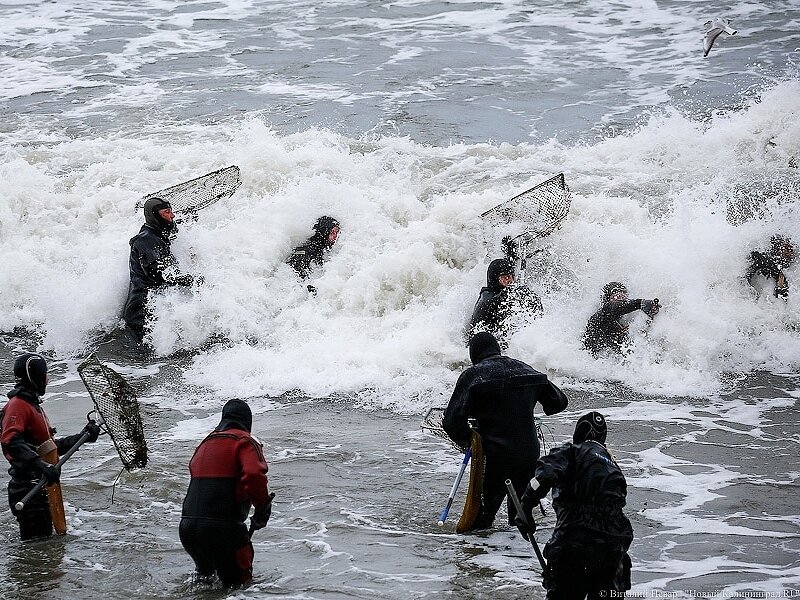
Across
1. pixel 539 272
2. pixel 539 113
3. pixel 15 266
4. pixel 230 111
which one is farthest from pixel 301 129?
pixel 539 272

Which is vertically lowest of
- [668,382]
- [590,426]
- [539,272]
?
[668,382]

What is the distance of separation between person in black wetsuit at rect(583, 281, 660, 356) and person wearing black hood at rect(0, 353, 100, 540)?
648 cm

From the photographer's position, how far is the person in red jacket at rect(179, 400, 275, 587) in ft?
17.8

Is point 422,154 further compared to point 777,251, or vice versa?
point 422,154

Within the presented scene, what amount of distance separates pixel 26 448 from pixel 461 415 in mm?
3043

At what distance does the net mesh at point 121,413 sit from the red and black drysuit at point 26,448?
0.27 metres

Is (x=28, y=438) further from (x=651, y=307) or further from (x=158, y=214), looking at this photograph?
(x=651, y=307)

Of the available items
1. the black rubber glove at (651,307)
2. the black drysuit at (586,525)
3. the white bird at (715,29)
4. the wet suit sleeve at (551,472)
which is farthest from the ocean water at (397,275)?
the white bird at (715,29)

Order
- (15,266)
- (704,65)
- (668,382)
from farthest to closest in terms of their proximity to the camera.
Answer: (704,65)
(15,266)
(668,382)

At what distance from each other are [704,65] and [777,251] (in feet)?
38.0

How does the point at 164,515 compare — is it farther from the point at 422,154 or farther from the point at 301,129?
the point at 301,129

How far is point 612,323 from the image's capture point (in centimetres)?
1112

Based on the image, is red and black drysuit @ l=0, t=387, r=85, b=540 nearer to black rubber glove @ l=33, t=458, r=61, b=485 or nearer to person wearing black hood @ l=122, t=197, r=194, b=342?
black rubber glove @ l=33, t=458, r=61, b=485

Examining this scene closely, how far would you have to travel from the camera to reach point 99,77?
22844 millimetres
